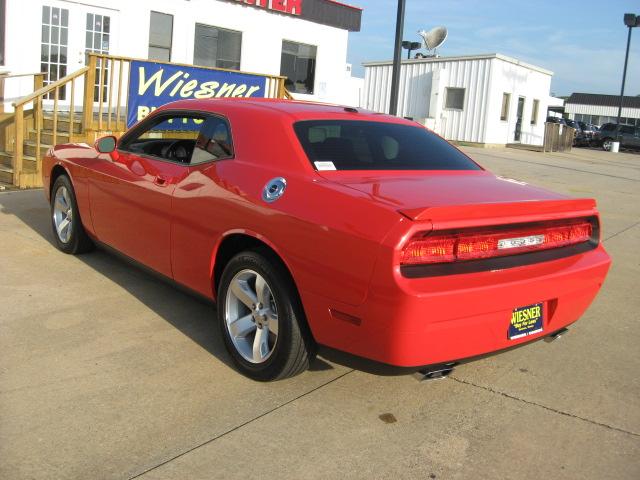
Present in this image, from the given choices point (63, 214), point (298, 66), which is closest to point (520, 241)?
point (63, 214)

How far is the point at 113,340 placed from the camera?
4.12 metres

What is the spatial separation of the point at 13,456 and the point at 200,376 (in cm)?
109

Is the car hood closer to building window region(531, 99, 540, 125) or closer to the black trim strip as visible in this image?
the black trim strip

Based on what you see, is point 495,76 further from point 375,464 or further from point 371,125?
point 375,464

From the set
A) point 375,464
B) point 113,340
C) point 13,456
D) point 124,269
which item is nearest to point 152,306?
point 113,340

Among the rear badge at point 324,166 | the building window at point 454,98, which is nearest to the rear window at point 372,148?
the rear badge at point 324,166

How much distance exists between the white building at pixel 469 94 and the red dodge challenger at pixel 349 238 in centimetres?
2260

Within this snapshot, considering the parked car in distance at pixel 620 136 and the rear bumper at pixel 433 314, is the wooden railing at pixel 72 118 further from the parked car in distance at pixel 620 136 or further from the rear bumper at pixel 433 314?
the parked car in distance at pixel 620 136

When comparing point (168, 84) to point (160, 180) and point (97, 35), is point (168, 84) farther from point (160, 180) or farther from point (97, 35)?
point (160, 180)

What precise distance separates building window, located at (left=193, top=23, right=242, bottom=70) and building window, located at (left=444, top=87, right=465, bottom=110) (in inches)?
515

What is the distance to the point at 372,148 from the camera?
407cm

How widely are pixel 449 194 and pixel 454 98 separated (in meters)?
25.2

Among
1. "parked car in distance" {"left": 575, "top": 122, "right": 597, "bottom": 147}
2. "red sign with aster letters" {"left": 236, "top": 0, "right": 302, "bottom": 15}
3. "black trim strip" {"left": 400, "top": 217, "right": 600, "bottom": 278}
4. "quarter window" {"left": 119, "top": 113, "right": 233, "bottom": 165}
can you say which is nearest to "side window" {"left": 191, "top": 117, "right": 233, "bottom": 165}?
"quarter window" {"left": 119, "top": 113, "right": 233, "bottom": 165}

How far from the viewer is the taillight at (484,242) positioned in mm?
2939
